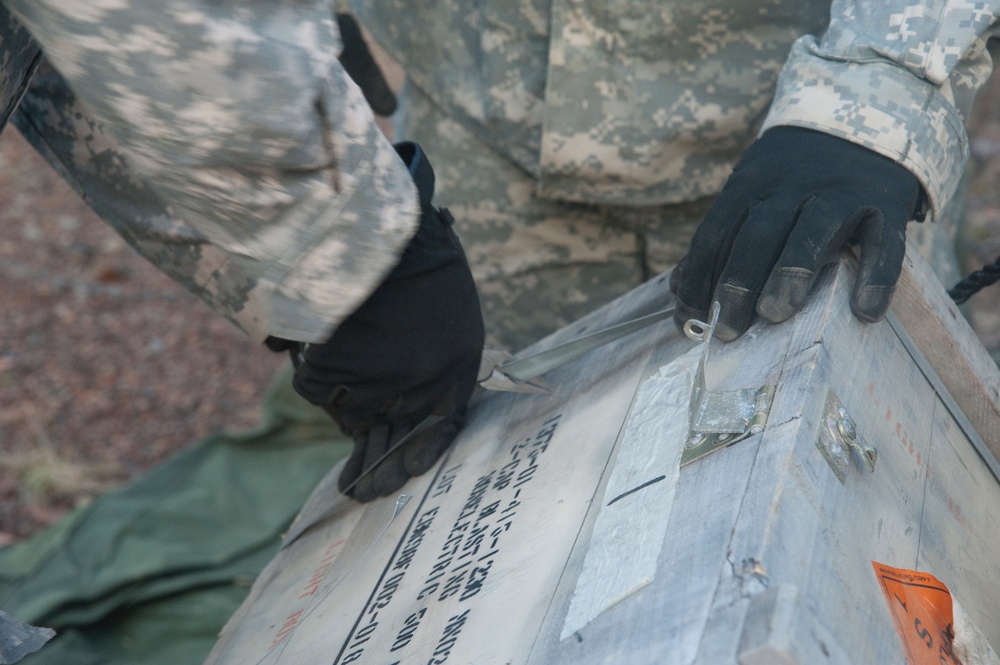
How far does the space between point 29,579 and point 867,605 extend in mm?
1910

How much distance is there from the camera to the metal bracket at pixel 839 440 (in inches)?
35.1

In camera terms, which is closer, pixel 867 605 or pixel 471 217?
pixel 867 605

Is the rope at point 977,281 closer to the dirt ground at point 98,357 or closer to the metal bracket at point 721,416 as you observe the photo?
the metal bracket at point 721,416

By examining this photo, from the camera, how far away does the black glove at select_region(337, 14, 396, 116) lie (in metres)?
1.75

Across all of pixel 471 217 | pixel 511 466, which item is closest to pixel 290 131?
pixel 511 466

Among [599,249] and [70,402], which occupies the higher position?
[599,249]

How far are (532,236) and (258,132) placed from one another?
985 mm

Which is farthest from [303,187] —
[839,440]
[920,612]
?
[920,612]

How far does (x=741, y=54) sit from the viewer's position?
5.28 ft

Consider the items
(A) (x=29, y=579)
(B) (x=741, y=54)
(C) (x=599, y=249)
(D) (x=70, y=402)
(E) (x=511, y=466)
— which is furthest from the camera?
(D) (x=70, y=402)

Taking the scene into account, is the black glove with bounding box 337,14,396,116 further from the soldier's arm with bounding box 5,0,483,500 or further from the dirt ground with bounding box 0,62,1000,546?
the dirt ground with bounding box 0,62,1000,546

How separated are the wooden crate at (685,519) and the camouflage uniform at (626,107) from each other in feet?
0.86

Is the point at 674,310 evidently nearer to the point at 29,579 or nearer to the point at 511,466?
the point at 511,466

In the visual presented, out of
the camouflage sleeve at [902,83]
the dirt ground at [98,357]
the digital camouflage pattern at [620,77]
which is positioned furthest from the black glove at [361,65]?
the dirt ground at [98,357]
